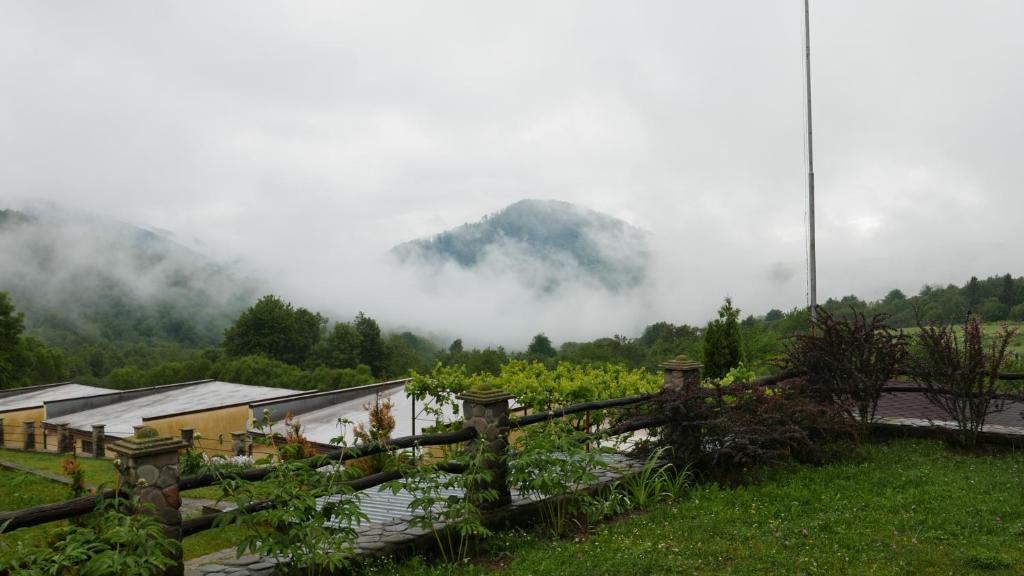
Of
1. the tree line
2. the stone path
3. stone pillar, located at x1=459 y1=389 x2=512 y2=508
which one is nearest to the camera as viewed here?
the stone path

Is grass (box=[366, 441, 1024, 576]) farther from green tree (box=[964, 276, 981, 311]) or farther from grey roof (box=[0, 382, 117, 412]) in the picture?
grey roof (box=[0, 382, 117, 412])

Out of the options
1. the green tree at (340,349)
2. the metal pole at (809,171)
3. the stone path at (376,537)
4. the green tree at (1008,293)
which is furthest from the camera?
the green tree at (340,349)

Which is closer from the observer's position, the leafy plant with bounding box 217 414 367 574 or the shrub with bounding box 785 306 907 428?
the leafy plant with bounding box 217 414 367 574

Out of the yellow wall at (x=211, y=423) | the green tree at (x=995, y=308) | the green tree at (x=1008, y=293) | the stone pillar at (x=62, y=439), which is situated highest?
the green tree at (x=1008, y=293)

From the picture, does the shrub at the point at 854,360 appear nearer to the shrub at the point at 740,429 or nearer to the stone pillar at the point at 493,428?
the shrub at the point at 740,429

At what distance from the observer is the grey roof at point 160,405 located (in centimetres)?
3031

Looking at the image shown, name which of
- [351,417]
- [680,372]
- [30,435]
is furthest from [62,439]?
[680,372]

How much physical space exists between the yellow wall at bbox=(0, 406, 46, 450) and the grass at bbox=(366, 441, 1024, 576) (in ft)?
117

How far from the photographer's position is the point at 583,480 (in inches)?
236

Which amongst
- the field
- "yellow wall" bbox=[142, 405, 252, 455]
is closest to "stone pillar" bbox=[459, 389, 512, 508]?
the field

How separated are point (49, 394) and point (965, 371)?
46260 mm

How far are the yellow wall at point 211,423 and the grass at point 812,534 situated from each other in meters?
22.9

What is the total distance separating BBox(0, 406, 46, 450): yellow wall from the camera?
32531mm

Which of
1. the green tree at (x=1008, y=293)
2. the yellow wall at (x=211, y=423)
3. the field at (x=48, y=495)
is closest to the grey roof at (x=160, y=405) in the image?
the yellow wall at (x=211, y=423)
